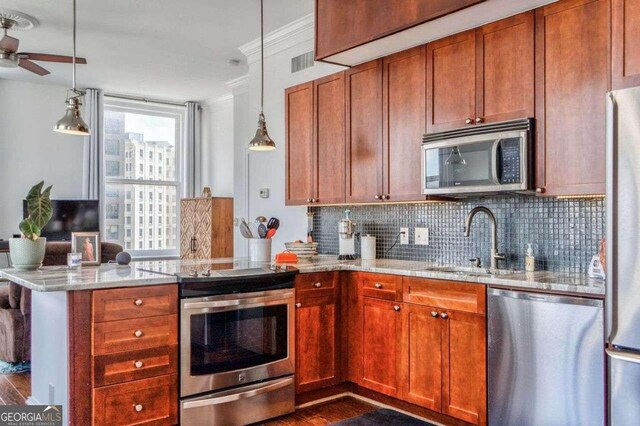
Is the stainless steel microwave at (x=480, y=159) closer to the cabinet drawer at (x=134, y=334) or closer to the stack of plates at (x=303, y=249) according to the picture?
the stack of plates at (x=303, y=249)

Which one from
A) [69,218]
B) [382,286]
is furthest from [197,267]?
[69,218]

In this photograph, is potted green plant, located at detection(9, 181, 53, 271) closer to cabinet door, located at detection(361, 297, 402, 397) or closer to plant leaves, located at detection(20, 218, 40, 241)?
plant leaves, located at detection(20, 218, 40, 241)

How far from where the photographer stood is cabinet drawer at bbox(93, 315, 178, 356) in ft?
8.29

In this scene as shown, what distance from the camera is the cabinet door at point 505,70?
2.77 metres

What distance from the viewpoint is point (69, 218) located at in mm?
7004

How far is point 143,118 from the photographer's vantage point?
803 centimetres

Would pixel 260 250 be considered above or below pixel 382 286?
above

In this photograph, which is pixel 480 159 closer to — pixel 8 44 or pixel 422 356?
pixel 422 356

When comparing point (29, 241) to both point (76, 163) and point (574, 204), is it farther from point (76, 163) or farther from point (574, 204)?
point (76, 163)

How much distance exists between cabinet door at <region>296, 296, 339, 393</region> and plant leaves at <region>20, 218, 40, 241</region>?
5.37ft

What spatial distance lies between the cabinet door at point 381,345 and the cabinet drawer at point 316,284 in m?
0.25

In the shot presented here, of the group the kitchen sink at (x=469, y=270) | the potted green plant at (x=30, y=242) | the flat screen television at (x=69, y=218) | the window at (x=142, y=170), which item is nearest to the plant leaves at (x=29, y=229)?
the potted green plant at (x=30, y=242)

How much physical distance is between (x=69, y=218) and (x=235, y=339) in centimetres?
506

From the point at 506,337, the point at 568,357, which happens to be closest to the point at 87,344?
the point at 506,337
